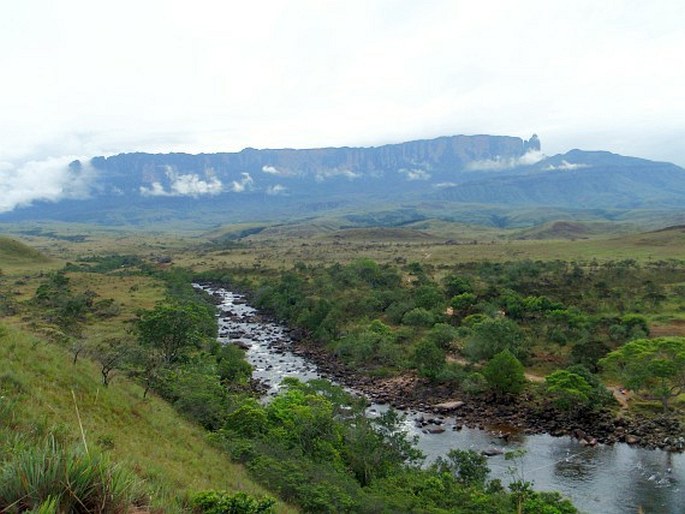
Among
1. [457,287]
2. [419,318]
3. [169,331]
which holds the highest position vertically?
[169,331]

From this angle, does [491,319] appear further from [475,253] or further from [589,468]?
[475,253]

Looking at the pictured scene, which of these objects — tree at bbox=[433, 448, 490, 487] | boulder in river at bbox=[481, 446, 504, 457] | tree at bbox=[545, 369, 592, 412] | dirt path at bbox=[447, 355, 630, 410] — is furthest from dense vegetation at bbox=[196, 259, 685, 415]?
tree at bbox=[433, 448, 490, 487]

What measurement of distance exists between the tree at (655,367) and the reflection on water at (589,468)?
273 inches

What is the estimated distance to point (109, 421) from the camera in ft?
58.5

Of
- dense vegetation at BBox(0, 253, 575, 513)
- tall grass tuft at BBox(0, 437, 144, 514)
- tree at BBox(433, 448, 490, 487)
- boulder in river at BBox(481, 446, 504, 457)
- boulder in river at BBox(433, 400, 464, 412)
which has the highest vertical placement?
tall grass tuft at BBox(0, 437, 144, 514)

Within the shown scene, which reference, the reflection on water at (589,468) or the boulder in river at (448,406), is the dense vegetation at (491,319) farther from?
the reflection on water at (589,468)

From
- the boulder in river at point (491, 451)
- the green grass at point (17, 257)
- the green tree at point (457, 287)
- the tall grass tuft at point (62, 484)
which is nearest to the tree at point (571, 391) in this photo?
the boulder in river at point (491, 451)

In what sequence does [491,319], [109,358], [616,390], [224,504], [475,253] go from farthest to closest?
[475,253]
[491,319]
[616,390]
[109,358]
[224,504]

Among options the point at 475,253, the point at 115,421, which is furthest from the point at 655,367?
Answer: the point at 475,253

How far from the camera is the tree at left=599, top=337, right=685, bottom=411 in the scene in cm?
4178

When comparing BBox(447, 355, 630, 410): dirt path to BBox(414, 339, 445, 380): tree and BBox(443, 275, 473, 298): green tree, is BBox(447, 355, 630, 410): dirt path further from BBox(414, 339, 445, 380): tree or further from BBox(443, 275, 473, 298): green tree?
BBox(443, 275, 473, 298): green tree

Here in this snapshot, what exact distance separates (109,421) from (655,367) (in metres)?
41.5

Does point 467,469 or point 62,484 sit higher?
point 62,484

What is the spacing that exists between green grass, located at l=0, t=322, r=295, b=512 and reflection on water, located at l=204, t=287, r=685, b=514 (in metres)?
22.7
